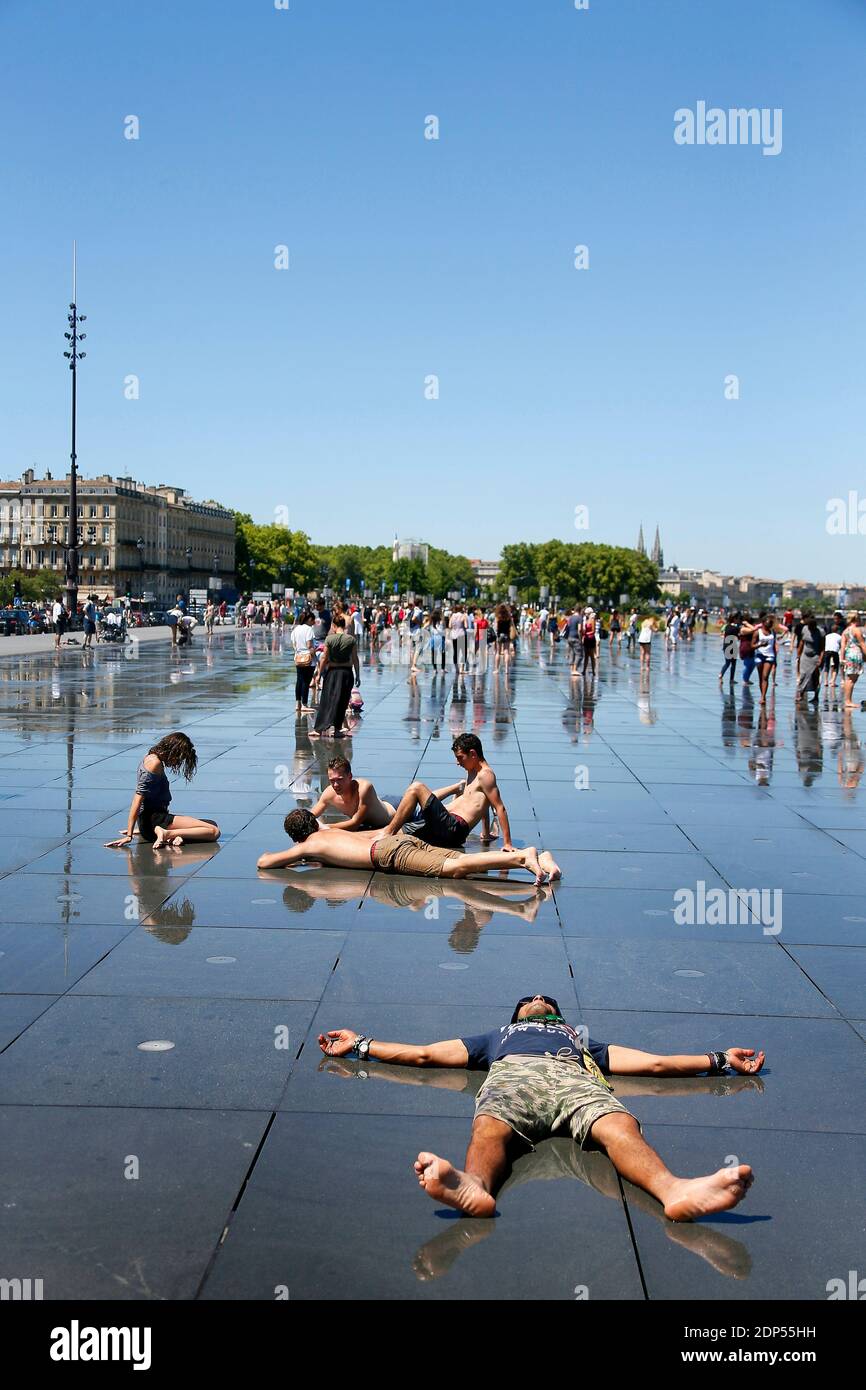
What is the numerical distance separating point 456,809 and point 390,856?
781mm

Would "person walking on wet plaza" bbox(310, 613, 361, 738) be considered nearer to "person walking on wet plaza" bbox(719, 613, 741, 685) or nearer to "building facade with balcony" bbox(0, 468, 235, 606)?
→ "person walking on wet plaza" bbox(719, 613, 741, 685)

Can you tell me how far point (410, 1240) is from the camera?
389 cm

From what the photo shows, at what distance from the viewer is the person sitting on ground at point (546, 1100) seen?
3.98 metres

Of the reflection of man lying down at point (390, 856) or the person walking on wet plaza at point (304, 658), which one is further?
the person walking on wet plaza at point (304, 658)

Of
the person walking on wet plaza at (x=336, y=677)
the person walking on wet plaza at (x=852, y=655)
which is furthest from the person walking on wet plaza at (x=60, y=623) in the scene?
the person walking on wet plaza at (x=336, y=677)

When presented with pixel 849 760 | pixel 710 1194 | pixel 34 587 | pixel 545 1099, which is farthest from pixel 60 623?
pixel 34 587

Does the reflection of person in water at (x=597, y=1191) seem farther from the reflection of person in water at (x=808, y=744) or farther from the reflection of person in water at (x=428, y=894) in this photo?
the reflection of person in water at (x=808, y=744)

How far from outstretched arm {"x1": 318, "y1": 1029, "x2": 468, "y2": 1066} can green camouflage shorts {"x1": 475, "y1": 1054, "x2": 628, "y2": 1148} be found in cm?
41

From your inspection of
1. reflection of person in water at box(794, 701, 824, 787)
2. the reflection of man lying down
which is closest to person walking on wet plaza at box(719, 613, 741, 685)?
reflection of person in water at box(794, 701, 824, 787)

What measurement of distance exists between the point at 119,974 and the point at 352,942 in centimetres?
128

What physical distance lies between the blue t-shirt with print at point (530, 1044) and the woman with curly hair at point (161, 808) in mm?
4559

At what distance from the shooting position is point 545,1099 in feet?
15.1

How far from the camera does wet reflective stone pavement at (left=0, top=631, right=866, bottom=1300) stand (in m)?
3.80

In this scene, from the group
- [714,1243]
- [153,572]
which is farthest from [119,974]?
[153,572]
